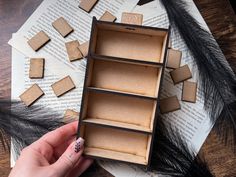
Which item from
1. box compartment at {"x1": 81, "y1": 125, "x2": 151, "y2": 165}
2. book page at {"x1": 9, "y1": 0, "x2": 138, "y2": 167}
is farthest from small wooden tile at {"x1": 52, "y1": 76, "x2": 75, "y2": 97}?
box compartment at {"x1": 81, "y1": 125, "x2": 151, "y2": 165}

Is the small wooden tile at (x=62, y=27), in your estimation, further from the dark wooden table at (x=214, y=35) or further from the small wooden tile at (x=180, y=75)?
the small wooden tile at (x=180, y=75)

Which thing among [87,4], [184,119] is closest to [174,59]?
[184,119]

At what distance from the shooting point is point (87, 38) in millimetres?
923

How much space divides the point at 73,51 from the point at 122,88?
16 cm

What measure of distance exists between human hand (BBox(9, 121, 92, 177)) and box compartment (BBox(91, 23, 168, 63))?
0.60 ft

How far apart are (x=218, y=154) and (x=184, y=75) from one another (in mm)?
195

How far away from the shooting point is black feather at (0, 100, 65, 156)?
2.95 feet

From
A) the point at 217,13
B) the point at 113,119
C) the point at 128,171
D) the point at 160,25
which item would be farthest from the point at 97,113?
the point at 217,13

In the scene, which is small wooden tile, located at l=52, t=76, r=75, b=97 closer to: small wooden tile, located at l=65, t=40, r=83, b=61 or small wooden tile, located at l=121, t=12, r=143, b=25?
small wooden tile, located at l=65, t=40, r=83, b=61

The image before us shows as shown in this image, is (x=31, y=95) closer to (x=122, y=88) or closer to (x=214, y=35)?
(x=122, y=88)

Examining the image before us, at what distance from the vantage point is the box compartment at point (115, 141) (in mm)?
849

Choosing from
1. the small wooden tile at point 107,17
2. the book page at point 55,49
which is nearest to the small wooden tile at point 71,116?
the book page at point 55,49

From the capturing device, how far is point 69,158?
2.59 feet

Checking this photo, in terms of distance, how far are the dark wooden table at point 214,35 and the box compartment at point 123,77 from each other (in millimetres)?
185
